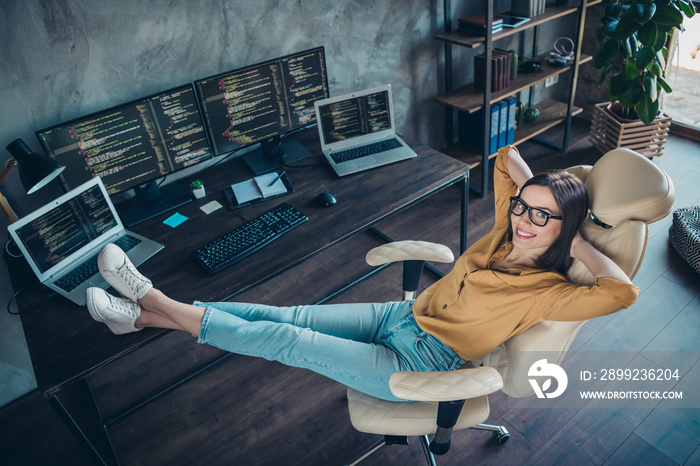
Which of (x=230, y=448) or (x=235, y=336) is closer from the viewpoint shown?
(x=235, y=336)

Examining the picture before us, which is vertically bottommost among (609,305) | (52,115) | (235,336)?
(235,336)

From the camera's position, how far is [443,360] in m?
1.79

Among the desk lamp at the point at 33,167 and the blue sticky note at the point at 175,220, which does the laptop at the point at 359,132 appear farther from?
the desk lamp at the point at 33,167

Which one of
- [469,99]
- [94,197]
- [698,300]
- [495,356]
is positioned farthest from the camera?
[469,99]

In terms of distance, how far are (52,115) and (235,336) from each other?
1.36m

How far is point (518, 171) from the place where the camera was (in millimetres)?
1856

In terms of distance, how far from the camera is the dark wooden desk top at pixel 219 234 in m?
1.74

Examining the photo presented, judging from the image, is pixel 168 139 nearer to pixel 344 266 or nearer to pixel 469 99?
pixel 344 266

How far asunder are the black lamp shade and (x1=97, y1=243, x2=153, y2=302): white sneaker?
14.3 inches

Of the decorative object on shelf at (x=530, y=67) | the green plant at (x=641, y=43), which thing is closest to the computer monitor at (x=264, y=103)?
the decorative object on shelf at (x=530, y=67)

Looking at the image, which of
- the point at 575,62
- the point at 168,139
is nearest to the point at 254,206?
the point at 168,139

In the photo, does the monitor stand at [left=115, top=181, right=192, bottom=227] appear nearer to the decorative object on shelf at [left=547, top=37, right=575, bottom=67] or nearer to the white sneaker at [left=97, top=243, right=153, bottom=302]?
the white sneaker at [left=97, top=243, right=153, bottom=302]

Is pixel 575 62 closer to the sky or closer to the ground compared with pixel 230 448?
closer to the sky

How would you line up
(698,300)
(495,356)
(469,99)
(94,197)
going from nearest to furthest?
(495,356) < (94,197) < (698,300) < (469,99)
